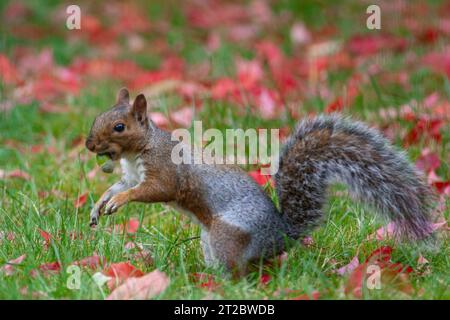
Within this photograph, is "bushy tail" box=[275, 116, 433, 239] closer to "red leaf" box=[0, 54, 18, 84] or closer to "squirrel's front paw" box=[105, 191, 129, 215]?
"squirrel's front paw" box=[105, 191, 129, 215]

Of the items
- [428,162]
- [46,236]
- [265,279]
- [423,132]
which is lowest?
[265,279]

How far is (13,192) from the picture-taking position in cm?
359

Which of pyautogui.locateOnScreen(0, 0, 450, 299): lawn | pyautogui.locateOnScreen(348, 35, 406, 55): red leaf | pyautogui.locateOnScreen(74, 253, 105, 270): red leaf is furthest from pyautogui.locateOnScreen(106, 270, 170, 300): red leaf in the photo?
pyautogui.locateOnScreen(348, 35, 406, 55): red leaf

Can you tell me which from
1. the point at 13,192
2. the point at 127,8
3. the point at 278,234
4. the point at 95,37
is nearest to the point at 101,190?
the point at 13,192

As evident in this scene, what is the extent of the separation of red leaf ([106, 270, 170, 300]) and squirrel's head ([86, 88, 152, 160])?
535 mm

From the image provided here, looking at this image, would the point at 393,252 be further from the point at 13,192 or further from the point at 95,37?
the point at 95,37

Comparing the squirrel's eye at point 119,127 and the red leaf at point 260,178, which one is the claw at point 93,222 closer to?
the squirrel's eye at point 119,127

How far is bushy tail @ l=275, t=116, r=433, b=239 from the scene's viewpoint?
9.06 ft

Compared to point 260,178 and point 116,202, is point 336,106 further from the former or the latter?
point 116,202

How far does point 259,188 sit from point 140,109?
18.9 inches

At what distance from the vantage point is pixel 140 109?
116 inches

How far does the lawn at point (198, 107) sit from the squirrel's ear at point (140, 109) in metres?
0.40

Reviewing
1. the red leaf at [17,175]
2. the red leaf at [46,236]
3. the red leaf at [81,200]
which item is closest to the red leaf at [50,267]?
the red leaf at [46,236]

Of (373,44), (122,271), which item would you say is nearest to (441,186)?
(122,271)
